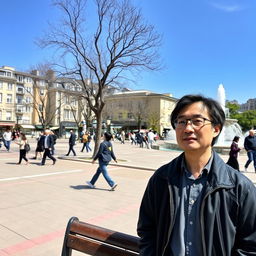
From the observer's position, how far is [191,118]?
5.72 ft

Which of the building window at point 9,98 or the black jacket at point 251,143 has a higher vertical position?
the building window at point 9,98

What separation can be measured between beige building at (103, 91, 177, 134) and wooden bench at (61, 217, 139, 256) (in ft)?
201

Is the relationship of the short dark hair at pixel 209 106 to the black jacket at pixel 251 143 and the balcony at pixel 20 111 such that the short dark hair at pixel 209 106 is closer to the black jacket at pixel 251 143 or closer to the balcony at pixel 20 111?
the black jacket at pixel 251 143

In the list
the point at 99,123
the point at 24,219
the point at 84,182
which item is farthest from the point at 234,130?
the point at 24,219

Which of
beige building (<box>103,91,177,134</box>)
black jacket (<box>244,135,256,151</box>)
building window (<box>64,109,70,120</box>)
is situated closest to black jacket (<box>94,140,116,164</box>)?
black jacket (<box>244,135,256,151</box>)

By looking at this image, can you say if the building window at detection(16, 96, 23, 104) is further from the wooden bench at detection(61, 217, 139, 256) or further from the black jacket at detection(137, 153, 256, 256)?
the black jacket at detection(137, 153, 256, 256)

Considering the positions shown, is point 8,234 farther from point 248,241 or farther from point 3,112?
point 3,112

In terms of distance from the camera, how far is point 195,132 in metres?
1.72

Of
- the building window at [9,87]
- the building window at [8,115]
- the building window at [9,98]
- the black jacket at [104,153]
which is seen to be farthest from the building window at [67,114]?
the black jacket at [104,153]

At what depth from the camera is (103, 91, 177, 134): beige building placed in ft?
214

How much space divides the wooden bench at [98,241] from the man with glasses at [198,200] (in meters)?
0.44

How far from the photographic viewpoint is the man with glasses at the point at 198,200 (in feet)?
4.98

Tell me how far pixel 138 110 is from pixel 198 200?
6318cm

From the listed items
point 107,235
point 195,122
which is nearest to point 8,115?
point 107,235
